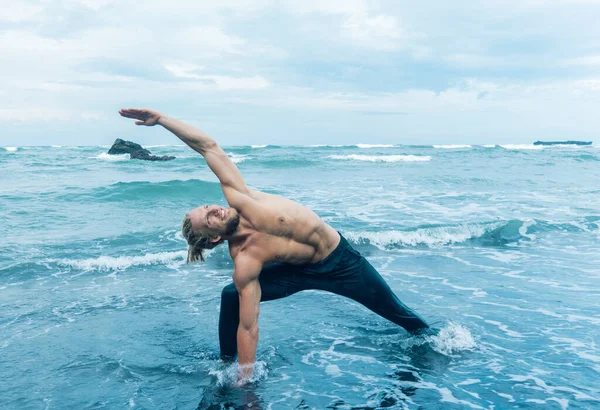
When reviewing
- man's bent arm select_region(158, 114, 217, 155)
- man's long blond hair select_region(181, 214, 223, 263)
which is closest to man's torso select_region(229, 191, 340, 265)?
man's long blond hair select_region(181, 214, 223, 263)

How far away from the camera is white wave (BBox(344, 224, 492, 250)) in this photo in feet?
37.1

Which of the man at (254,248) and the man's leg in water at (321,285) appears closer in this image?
the man at (254,248)

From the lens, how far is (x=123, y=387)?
4.77 m

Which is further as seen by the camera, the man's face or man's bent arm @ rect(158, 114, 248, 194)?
man's bent arm @ rect(158, 114, 248, 194)

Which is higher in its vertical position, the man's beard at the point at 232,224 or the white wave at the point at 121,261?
the man's beard at the point at 232,224

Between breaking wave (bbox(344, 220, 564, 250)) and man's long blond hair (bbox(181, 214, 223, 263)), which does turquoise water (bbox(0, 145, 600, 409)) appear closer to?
breaking wave (bbox(344, 220, 564, 250))

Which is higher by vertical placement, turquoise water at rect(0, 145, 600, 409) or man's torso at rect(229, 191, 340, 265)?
man's torso at rect(229, 191, 340, 265)

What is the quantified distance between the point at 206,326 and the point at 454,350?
2.87 m

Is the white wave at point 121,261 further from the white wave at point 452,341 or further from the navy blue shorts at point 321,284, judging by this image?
the white wave at point 452,341

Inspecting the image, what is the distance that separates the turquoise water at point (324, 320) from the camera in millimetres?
4684

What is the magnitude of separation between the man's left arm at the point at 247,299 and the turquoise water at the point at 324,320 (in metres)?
0.47

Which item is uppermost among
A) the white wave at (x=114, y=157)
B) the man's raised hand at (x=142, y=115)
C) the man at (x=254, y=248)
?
the man's raised hand at (x=142, y=115)

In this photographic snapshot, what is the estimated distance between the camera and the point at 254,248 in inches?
179

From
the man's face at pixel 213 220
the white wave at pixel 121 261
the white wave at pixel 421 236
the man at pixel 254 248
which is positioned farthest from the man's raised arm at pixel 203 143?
the white wave at pixel 421 236
